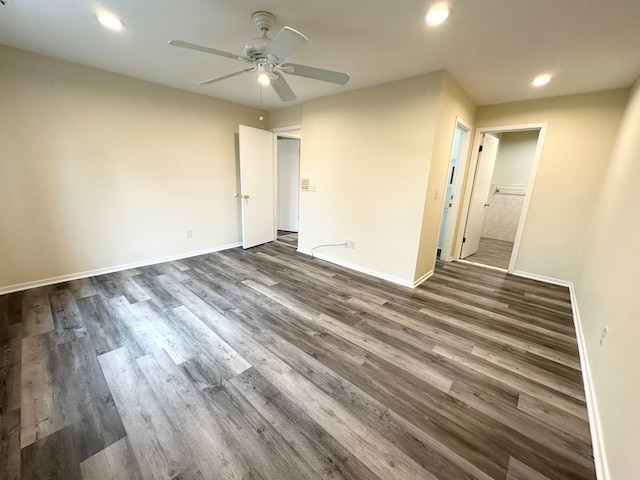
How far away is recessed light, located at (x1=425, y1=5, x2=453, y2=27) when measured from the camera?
5.23 feet

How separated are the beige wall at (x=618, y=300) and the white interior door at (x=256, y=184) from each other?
13.9ft

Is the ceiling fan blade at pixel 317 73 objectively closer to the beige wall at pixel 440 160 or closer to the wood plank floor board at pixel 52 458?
the beige wall at pixel 440 160

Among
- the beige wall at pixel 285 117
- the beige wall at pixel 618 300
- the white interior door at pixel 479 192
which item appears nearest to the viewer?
the beige wall at pixel 618 300

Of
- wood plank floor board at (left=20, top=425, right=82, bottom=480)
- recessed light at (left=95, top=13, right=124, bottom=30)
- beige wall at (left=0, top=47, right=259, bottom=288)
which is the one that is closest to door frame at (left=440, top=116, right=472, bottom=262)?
beige wall at (left=0, top=47, right=259, bottom=288)

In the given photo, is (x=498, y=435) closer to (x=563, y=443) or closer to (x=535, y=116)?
(x=563, y=443)

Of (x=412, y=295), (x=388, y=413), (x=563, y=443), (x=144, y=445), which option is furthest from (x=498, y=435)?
(x=144, y=445)

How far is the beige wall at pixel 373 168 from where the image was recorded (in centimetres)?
276

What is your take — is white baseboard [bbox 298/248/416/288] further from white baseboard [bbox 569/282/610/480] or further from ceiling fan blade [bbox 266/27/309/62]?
ceiling fan blade [bbox 266/27/309/62]

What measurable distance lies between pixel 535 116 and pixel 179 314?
191 inches

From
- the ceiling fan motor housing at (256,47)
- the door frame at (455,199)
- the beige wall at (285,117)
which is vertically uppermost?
the beige wall at (285,117)

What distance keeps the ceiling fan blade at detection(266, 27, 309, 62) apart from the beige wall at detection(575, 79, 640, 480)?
90.3 inches

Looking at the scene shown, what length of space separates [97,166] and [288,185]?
3.44m

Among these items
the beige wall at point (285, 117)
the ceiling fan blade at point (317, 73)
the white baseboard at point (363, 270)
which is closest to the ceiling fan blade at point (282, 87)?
the ceiling fan blade at point (317, 73)

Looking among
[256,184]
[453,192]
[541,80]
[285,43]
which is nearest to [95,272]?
[256,184]
